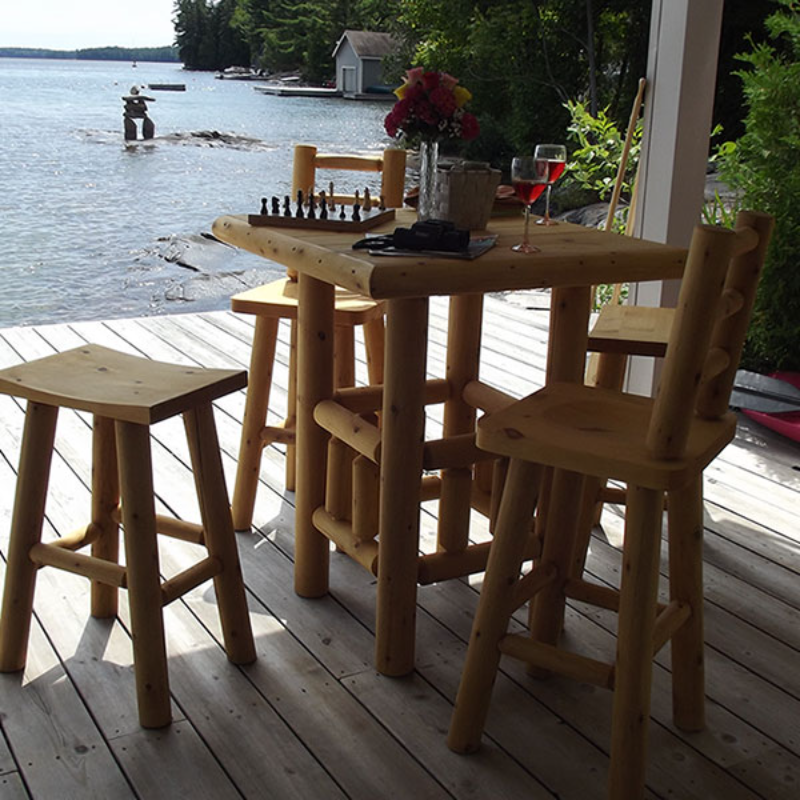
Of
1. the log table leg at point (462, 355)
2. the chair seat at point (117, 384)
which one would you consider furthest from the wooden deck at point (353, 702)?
the chair seat at point (117, 384)

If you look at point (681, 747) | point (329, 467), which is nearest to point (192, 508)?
point (329, 467)

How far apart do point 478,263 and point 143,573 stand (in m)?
0.81

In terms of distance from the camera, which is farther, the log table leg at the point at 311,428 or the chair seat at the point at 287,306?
the chair seat at the point at 287,306

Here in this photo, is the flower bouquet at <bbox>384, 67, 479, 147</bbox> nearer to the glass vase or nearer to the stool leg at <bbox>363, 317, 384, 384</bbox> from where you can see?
the glass vase

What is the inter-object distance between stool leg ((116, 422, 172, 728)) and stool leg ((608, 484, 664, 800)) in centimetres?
80

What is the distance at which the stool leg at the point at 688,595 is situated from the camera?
1694 millimetres

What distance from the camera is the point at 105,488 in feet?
6.57

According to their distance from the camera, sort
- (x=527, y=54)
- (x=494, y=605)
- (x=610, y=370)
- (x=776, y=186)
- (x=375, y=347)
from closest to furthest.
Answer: (x=494, y=605)
(x=610, y=370)
(x=375, y=347)
(x=776, y=186)
(x=527, y=54)

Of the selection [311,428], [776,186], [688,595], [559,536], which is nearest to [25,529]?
[311,428]

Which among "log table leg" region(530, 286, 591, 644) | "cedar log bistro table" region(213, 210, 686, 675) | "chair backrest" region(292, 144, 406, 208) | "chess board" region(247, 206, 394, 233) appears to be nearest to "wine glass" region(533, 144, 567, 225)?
"cedar log bistro table" region(213, 210, 686, 675)

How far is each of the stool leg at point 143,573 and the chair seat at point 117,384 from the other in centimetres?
5

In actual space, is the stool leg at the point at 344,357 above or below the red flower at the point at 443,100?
below

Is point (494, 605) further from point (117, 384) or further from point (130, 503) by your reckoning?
point (117, 384)

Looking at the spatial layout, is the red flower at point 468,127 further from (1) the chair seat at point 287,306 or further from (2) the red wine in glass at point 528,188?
(1) the chair seat at point 287,306
